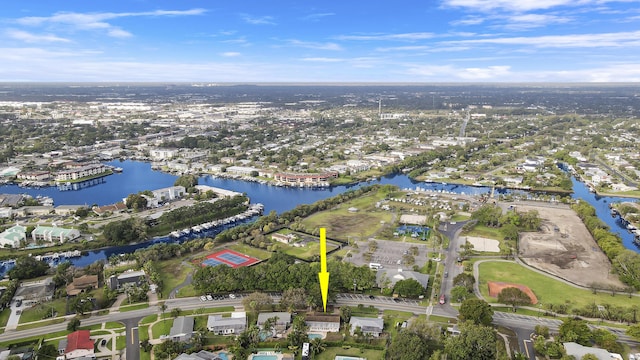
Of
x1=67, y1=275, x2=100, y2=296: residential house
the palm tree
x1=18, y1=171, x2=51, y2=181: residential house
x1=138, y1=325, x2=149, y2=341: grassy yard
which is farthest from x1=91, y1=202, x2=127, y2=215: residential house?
the palm tree

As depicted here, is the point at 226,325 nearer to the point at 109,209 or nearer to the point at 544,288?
the point at 544,288

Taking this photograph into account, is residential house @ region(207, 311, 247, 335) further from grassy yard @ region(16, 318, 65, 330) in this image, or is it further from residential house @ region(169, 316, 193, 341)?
grassy yard @ region(16, 318, 65, 330)

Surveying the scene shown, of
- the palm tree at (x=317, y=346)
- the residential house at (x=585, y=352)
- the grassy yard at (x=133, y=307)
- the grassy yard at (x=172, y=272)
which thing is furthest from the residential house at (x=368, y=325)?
the grassy yard at (x=133, y=307)

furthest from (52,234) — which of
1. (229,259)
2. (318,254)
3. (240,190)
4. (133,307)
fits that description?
(240,190)

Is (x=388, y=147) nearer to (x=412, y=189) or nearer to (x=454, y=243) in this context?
(x=412, y=189)

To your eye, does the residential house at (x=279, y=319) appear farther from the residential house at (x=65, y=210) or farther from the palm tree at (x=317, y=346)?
the residential house at (x=65, y=210)

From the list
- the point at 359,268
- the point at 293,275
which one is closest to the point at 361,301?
the point at 359,268
